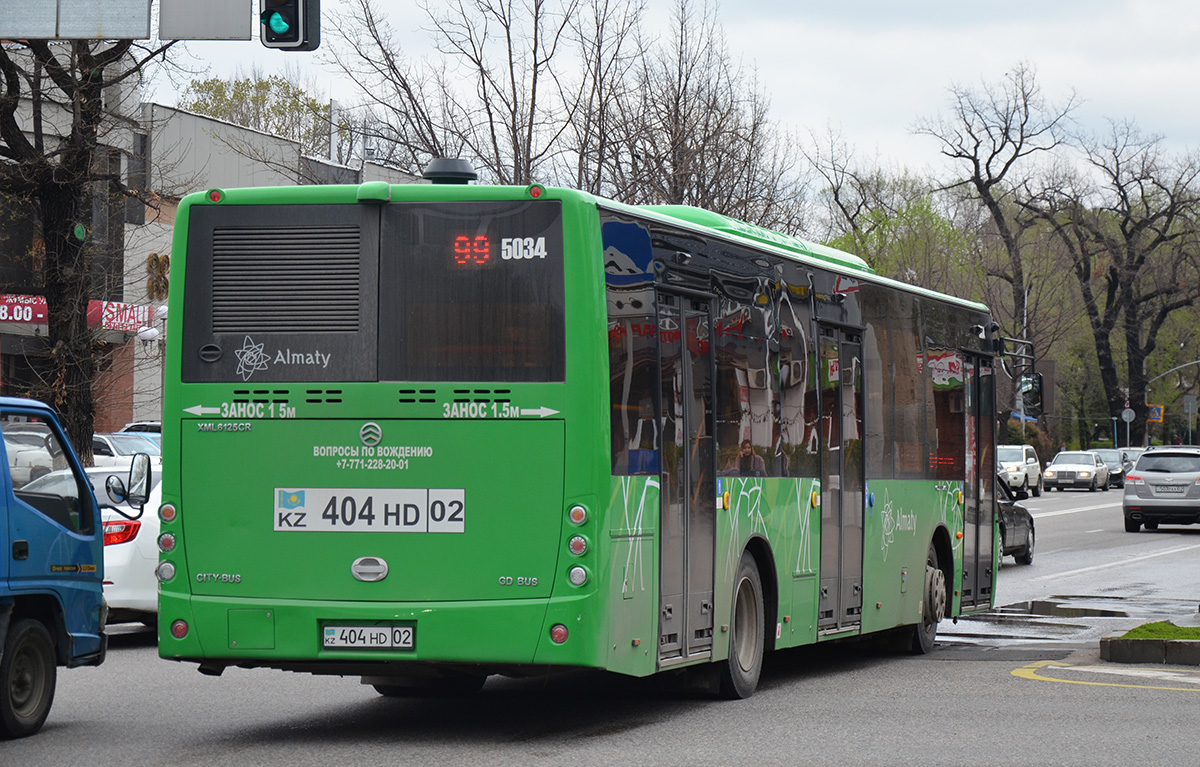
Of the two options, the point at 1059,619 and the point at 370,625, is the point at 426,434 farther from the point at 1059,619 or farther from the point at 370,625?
the point at 1059,619

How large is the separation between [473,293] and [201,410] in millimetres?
1648

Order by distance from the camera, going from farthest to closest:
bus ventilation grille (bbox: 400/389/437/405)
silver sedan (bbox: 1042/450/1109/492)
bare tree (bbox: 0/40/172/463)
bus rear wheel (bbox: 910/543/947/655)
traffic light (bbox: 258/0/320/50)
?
silver sedan (bbox: 1042/450/1109/492)
bare tree (bbox: 0/40/172/463)
bus rear wheel (bbox: 910/543/947/655)
traffic light (bbox: 258/0/320/50)
bus ventilation grille (bbox: 400/389/437/405)

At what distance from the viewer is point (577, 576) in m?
8.68

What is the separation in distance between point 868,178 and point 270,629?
6022cm

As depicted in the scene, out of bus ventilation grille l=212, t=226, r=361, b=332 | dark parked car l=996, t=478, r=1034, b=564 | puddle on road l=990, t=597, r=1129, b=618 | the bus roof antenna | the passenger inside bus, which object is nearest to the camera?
bus ventilation grille l=212, t=226, r=361, b=332

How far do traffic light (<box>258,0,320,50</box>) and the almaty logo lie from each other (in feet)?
16.6

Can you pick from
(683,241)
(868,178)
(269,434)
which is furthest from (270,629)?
(868,178)

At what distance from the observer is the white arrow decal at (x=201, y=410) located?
30.0 ft

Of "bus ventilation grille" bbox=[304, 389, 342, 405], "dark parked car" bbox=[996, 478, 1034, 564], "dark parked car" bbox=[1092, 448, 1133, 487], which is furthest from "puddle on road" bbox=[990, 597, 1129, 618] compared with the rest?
"dark parked car" bbox=[1092, 448, 1133, 487]

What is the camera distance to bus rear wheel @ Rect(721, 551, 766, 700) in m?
10.7

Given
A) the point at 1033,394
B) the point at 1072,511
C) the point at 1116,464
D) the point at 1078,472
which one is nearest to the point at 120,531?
the point at 1033,394

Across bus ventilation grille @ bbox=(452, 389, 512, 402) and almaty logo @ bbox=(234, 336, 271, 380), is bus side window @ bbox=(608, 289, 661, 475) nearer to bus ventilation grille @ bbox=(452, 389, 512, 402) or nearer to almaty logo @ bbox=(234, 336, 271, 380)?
bus ventilation grille @ bbox=(452, 389, 512, 402)

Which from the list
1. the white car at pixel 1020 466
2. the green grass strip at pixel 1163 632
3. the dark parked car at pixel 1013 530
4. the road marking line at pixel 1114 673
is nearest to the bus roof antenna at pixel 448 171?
the road marking line at pixel 1114 673

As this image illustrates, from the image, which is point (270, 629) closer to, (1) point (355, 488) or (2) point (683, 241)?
(1) point (355, 488)
